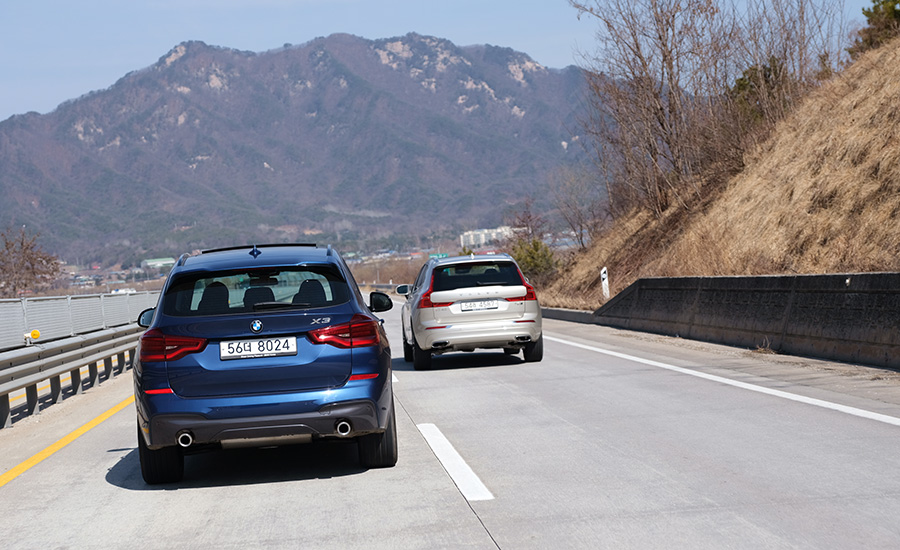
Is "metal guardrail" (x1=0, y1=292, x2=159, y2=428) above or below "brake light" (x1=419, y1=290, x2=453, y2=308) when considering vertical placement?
below

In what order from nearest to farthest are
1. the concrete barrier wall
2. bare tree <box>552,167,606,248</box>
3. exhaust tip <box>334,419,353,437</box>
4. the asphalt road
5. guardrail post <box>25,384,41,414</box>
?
the asphalt road → exhaust tip <box>334,419,353,437</box> → the concrete barrier wall → guardrail post <box>25,384,41,414</box> → bare tree <box>552,167,606,248</box>

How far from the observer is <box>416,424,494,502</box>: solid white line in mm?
6479

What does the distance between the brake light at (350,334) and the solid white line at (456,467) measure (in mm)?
1093

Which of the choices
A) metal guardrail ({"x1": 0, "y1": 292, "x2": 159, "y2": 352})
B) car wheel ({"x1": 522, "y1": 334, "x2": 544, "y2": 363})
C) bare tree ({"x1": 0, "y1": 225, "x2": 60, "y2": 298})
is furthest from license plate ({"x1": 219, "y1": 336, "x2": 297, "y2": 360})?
bare tree ({"x1": 0, "y1": 225, "x2": 60, "y2": 298})

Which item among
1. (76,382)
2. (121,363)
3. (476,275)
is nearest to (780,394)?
(476,275)

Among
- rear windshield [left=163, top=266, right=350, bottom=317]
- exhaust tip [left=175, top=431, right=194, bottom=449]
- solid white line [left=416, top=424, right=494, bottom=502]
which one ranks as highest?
rear windshield [left=163, top=266, right=350, bottom=317]

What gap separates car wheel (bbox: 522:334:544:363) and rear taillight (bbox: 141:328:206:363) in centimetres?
866

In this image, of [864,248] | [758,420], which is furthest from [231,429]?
[864,248]

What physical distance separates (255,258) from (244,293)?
0.43 meters

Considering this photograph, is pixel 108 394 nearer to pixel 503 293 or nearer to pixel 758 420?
pixel 503 293

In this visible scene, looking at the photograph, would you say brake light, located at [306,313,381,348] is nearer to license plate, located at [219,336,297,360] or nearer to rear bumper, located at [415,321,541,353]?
license plate, located at [219,336,297,360]

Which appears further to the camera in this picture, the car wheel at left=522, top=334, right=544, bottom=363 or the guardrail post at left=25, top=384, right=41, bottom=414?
the car wheel at left=522, top=334, right=544, bottom=363

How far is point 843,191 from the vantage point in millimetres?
22391

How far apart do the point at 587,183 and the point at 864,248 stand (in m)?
42.7
